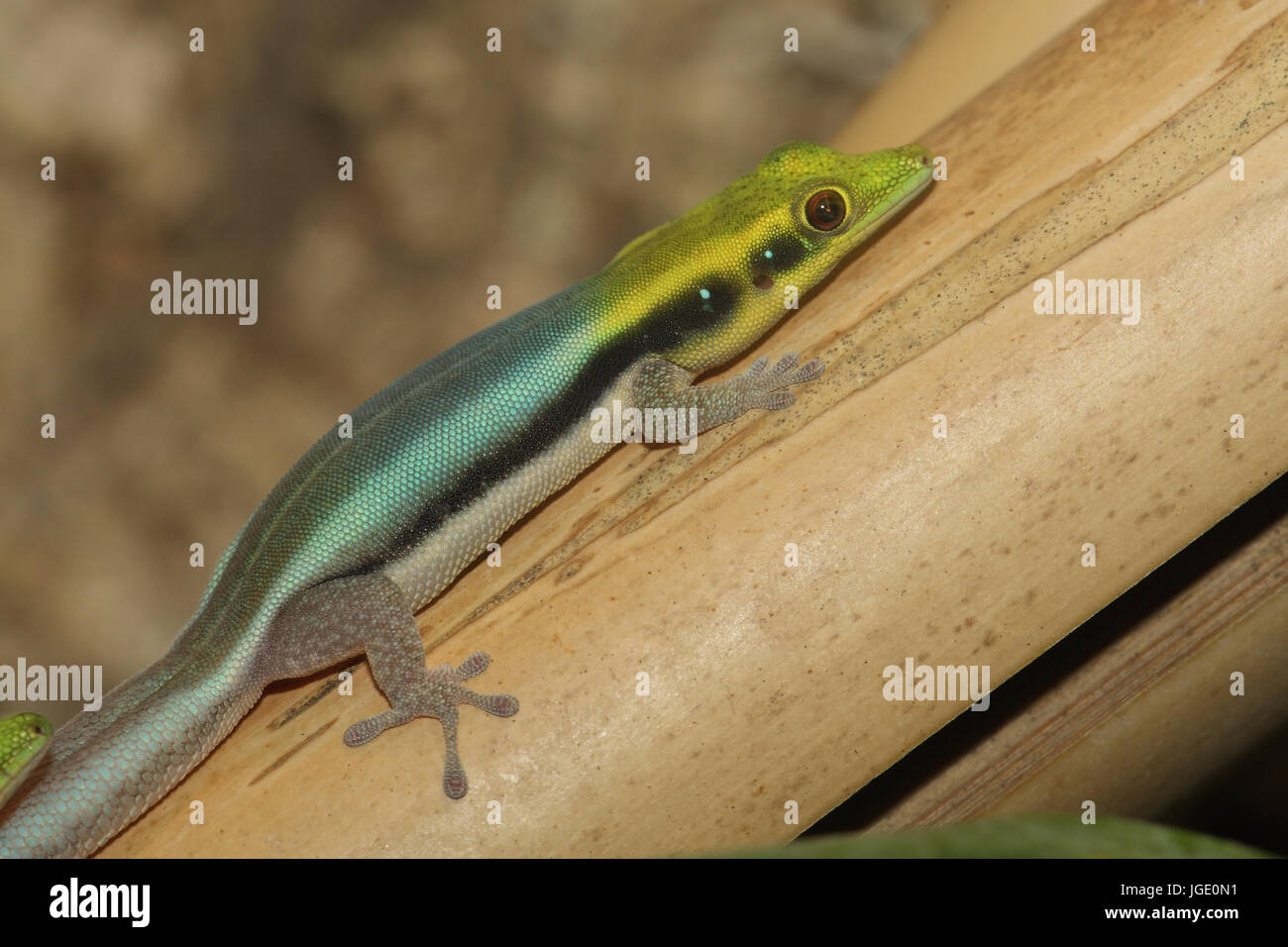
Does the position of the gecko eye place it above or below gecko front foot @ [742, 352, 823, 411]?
above

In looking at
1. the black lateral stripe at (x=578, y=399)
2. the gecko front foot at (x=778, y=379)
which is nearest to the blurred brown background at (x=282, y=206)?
the black lateral stripe at (x=578, y=399)

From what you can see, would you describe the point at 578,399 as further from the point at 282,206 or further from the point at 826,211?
the point at 282,206

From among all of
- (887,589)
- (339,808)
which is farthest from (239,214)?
(887,589)

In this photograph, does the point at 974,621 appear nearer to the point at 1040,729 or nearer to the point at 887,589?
the point at 887,589

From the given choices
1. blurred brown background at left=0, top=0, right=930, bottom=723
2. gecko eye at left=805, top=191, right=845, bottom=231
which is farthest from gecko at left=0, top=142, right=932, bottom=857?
blurred brown background at left=0, top=0, right=930, bottom=723

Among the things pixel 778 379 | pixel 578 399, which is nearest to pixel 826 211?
pixel 778 379

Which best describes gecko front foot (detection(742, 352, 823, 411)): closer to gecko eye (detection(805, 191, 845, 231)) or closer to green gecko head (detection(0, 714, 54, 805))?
gecko eye (detection(805, 191, 845, 231))
